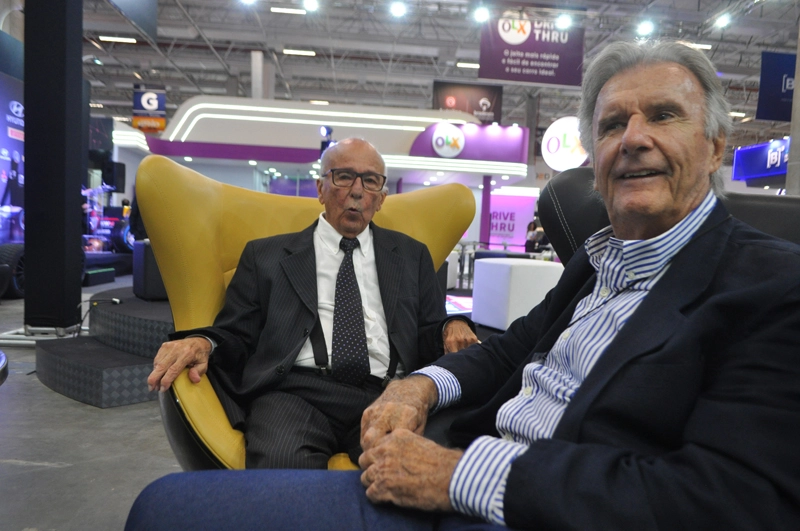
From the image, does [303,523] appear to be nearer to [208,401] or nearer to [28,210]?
[208,401]

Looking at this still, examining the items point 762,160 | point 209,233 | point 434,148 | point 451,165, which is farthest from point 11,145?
point 762,160

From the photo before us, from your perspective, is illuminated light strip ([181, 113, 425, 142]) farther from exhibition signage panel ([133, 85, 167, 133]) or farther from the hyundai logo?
the hyundai logo

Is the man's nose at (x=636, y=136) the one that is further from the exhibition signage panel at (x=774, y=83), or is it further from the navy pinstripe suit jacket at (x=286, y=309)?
the exhibition signage panel at (x=774, y=83)

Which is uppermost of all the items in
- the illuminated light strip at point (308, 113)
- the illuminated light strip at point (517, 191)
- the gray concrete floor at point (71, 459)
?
the illuminated light strip at point (308, 113)

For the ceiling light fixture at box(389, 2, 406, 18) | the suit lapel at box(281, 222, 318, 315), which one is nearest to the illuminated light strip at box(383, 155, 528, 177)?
the ceiling light fixture at box(389, 2, 406, 18)

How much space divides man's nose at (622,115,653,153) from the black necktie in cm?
105

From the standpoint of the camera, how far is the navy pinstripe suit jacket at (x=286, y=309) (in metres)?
1.72

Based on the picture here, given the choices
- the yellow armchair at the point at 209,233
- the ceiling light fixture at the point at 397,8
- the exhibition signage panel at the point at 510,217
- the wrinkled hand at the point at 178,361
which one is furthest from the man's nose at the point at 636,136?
the exhibition signage panel at the point at 510,217

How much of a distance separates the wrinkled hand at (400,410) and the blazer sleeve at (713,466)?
1.27 ft

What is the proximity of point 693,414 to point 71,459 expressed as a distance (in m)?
2.58

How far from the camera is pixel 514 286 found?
3975mm

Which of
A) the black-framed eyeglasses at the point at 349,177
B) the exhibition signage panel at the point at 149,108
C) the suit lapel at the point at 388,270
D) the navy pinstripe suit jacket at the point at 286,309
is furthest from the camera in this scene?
the exhibition signage panel at the point at 149,108

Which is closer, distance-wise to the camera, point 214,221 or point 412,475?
point 412,475

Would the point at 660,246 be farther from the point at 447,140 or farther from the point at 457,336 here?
the point at 447,140
